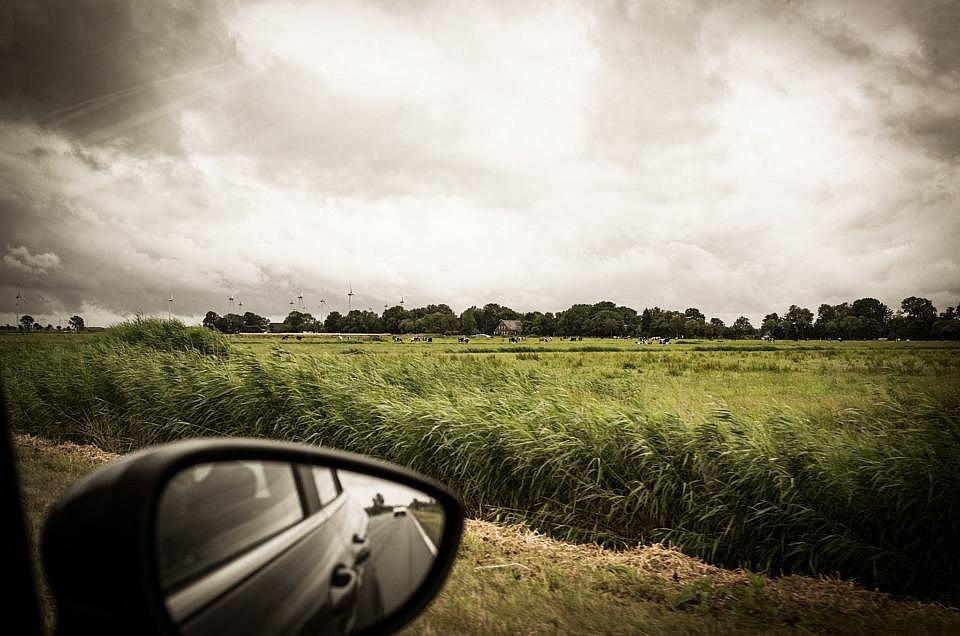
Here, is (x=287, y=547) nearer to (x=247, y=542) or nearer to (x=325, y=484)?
(x=247, y=542)

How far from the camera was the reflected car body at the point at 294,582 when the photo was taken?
3.78 feet

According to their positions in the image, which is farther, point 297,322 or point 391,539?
point 297,322

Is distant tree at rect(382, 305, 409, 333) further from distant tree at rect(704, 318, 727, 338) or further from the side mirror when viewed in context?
the side mirror

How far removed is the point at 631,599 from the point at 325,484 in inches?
171

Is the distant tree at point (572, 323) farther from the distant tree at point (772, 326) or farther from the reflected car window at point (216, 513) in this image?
the reflected car window at point (216, 513)

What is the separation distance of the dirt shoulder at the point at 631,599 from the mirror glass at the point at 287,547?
281 cm

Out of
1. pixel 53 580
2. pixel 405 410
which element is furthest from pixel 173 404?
pixel 53 580

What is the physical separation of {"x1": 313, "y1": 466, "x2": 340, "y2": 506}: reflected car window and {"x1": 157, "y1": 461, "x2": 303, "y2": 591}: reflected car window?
0.10 meters

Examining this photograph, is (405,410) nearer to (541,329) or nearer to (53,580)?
(53,580)

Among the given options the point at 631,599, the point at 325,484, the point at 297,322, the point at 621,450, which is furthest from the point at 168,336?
the point at 297,322

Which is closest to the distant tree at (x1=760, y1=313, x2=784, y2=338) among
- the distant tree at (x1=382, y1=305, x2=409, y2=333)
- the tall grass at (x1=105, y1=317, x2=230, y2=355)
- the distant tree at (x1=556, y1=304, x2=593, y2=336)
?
the distant tree at (x1=556, y1=304, x2=593, y2=336)

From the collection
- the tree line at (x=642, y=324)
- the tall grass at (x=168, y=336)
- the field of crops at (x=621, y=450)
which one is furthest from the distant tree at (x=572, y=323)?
the field of crops at (x=621, y=450)

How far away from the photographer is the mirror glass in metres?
1.15

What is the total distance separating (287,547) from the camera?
4.91 ft
